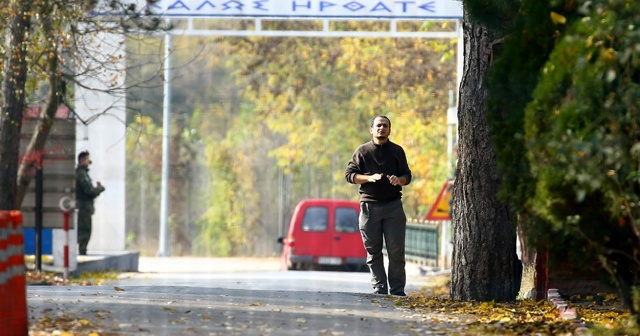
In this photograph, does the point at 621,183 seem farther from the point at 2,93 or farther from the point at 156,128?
the point at 156,128

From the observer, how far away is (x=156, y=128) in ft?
232

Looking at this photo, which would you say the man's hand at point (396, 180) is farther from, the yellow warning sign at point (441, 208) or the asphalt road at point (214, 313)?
the yellow warning sign at point (441, 208)

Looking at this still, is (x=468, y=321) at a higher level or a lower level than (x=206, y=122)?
lower

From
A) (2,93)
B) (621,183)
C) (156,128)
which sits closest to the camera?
(621,183)

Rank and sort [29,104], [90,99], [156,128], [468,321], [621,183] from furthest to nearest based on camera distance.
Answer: [156,128] < [90,99] < [29,104] < [468,321] < [621,183]

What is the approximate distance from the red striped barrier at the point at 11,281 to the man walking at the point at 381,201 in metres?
5.47

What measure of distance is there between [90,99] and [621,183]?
23247 millimetres

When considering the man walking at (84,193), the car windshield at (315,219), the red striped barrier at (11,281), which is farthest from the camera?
the car windshield at (315,219)

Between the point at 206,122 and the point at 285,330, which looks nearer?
the point at 285,330

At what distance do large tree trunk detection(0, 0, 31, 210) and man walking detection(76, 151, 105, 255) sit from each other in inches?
205

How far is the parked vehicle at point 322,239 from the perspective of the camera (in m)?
31.0

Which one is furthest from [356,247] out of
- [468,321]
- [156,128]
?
[156,128]

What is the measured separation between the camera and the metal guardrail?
33750mm

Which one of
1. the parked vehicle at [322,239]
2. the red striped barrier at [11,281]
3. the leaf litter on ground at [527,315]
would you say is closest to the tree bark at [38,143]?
the parked vehicle at [322,239]
